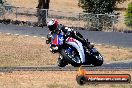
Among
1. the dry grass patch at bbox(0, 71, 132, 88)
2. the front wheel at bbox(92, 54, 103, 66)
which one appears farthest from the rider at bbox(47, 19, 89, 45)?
the dry grass patch at bbox(0, 71, 132, 88)

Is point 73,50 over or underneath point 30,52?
over

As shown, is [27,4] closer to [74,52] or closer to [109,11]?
[109,11]

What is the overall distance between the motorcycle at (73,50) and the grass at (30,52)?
64.5 ft

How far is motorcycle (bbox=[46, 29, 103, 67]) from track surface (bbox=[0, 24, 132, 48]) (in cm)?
3117

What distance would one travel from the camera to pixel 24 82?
78.4 feet

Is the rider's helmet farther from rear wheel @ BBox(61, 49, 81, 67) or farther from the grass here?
the grass

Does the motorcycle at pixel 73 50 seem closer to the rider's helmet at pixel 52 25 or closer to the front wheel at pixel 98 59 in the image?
the front wheel at pixel 98 59

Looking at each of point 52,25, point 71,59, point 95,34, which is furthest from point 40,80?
point 95,34

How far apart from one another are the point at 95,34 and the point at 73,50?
122 ft

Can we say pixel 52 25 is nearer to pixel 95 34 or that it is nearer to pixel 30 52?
pixel 30 52

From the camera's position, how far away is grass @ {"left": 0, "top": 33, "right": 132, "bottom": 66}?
106ft

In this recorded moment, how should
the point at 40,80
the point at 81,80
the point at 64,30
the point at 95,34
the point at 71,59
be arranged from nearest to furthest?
the point at 71,59 < the point at 64,30 < the point at 81,80 < the point at 40,80 < the point at 95,34

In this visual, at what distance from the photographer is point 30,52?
35688 mm

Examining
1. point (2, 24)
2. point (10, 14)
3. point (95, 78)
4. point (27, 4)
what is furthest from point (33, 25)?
point (95, 78)
